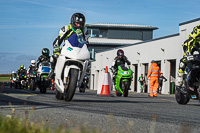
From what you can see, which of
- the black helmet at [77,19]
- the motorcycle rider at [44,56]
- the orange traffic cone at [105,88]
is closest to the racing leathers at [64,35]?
the black helmet at [77,19]

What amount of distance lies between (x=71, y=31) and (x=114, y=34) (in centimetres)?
8160

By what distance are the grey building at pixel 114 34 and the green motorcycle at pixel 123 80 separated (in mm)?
68982

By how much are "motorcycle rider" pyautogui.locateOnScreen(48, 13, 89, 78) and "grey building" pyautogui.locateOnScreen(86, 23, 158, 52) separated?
75.4 meters

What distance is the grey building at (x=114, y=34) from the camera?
88744 millimetres

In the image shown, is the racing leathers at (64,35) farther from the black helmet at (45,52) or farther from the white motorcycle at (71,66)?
the black helmet at (45,52)

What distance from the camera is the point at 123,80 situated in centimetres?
1692

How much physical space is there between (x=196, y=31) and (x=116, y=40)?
80846 millimetres

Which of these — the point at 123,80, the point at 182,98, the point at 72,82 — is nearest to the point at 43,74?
the point at 123,80

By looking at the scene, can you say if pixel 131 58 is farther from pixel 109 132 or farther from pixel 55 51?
pixel 109 132

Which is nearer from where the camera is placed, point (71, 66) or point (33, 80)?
point (71, 66)

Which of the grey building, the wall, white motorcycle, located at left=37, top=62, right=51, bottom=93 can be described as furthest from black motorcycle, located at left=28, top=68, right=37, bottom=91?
the grey building

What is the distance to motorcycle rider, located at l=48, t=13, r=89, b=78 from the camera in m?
10.4

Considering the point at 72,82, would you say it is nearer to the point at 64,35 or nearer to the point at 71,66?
the point at 71,66

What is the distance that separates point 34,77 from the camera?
20.2 m
